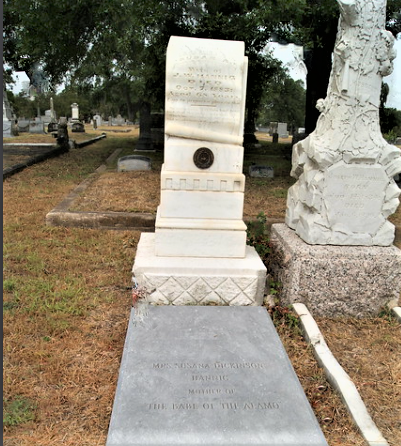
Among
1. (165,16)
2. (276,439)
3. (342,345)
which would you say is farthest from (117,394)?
(165,16)

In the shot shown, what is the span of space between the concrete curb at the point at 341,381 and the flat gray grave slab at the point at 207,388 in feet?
0.99

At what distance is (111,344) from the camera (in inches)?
127

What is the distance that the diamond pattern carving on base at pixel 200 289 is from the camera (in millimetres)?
3654

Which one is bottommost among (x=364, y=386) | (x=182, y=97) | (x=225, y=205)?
(x=364, y=386)

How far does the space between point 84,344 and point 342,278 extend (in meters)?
2.33

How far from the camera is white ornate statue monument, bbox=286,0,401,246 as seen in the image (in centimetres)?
375

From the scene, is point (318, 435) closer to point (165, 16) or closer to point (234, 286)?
point (234, 286)

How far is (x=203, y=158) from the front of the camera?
3770 mm

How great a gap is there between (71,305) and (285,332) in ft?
6.29

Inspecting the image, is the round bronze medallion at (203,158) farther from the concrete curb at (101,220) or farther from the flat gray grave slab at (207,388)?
the concrete curb at (101,220)

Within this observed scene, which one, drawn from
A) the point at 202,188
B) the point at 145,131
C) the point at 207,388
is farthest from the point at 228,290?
the point at 145,131

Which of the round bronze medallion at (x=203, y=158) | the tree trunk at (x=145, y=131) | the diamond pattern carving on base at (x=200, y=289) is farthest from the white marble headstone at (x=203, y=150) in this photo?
the tree trunk at (x=145, y=131)

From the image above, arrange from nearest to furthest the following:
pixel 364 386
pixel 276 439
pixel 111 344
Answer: pixel 276 439 < pixel 364 386 < pixel 111 344

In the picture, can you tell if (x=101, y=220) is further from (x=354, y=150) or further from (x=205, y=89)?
(x=354, y=150)
